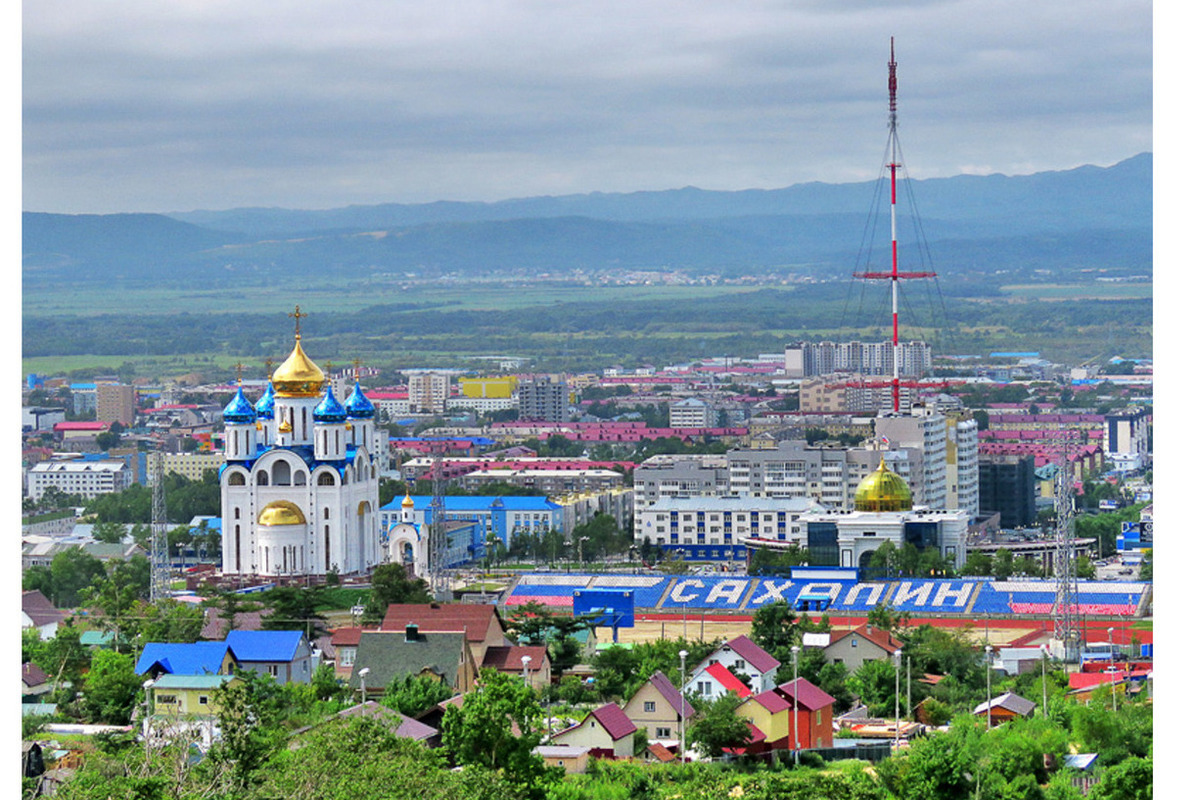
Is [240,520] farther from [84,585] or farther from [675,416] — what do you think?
[675,416]

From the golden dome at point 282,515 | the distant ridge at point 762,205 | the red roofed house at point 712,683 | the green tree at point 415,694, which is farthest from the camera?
the distant ridge at point 762,205

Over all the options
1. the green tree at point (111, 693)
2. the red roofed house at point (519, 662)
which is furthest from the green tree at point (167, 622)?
the red roofed house at point (519, 662)

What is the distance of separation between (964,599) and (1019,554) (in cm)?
436

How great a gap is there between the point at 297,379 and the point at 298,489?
3.62 feet

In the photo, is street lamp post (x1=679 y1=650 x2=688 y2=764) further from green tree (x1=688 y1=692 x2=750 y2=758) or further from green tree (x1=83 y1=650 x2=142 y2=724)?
green tree (x1=83 y1=650 x2=142 y2=724)

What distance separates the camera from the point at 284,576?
18.9m

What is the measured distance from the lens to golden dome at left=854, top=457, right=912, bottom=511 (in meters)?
20.2

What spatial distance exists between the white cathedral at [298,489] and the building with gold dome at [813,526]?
4042 mm

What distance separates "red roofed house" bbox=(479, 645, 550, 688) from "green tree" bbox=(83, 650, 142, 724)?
1956mm

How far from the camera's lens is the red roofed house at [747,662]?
11414 millimetres

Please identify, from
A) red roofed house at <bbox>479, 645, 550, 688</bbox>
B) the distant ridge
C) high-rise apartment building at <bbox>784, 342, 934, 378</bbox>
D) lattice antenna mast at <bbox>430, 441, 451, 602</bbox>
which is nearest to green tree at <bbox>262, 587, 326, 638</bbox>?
lattice antenna mast at <bbox>430, 441, 451, 602</bbox>

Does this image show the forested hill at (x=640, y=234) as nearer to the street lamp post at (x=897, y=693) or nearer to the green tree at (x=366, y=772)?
the street lamp post at (x=897, y=693)
